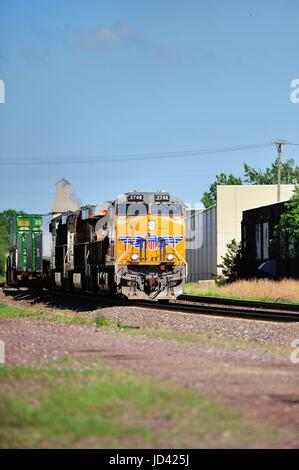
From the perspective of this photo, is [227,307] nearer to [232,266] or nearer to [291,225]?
[291,225]

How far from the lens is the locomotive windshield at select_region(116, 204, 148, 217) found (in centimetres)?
2941

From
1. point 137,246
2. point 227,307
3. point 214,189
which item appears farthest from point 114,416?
point 214,189

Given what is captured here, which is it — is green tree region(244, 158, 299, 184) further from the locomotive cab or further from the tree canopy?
the locomotive cab

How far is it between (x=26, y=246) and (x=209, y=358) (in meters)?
38.7

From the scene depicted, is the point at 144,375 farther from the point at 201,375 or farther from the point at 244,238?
the point at 244,238

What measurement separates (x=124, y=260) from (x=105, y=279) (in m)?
1.67

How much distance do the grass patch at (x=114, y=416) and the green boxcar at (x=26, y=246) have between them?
36.5 meters

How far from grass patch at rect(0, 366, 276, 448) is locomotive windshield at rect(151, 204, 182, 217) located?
68.3 ft

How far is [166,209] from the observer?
30.1 meters

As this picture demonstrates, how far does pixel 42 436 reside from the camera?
6.63 meters

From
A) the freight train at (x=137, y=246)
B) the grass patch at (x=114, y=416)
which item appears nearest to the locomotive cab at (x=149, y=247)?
the freight train at (x=137, y=246)

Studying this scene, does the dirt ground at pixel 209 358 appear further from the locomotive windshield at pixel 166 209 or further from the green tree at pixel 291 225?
the green tree at pixel 291 225

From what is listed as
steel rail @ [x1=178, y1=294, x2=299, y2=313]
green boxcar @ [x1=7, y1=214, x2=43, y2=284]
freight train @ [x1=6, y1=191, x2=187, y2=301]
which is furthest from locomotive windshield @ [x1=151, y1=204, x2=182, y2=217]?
green boxcar @ [x1=7, y1=214, x2=43, y2=284]
